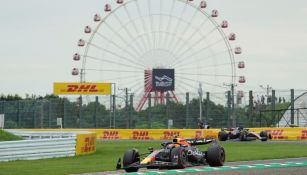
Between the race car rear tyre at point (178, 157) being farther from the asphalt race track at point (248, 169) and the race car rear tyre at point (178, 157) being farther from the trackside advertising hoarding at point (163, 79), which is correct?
the trackside advertising hoarding at point (163, 79)

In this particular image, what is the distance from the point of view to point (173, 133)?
39.6 m

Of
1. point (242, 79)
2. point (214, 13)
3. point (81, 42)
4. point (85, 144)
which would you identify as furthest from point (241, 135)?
point (81, 42)

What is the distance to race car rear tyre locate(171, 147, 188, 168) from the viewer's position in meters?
15.2

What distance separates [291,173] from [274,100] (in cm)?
2685

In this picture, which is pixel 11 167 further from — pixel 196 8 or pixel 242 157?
pixel 196 8

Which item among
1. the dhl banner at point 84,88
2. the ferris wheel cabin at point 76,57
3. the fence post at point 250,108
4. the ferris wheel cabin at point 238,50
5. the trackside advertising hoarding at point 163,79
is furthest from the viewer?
the dhl banner at point 84,88

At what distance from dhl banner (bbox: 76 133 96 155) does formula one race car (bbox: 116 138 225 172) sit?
8.50 metres

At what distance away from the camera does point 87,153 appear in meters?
25.2

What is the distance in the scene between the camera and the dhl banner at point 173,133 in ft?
120

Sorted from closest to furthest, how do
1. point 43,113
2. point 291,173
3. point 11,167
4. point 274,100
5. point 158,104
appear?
point 291,173
point 11,167
point 274,100
point 158,104
point 43,113

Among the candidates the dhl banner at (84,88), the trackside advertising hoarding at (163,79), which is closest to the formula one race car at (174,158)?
the trackside advertising hoarding at (163,79)

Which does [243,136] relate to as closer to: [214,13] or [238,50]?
[238,50]

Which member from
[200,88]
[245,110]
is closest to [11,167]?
[245,110]

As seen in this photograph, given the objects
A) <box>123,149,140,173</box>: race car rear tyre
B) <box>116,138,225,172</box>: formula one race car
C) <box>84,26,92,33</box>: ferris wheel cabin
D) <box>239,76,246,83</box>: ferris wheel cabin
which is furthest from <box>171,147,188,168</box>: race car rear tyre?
<box>84,26,92,33</box>: ferris wheel cabin
